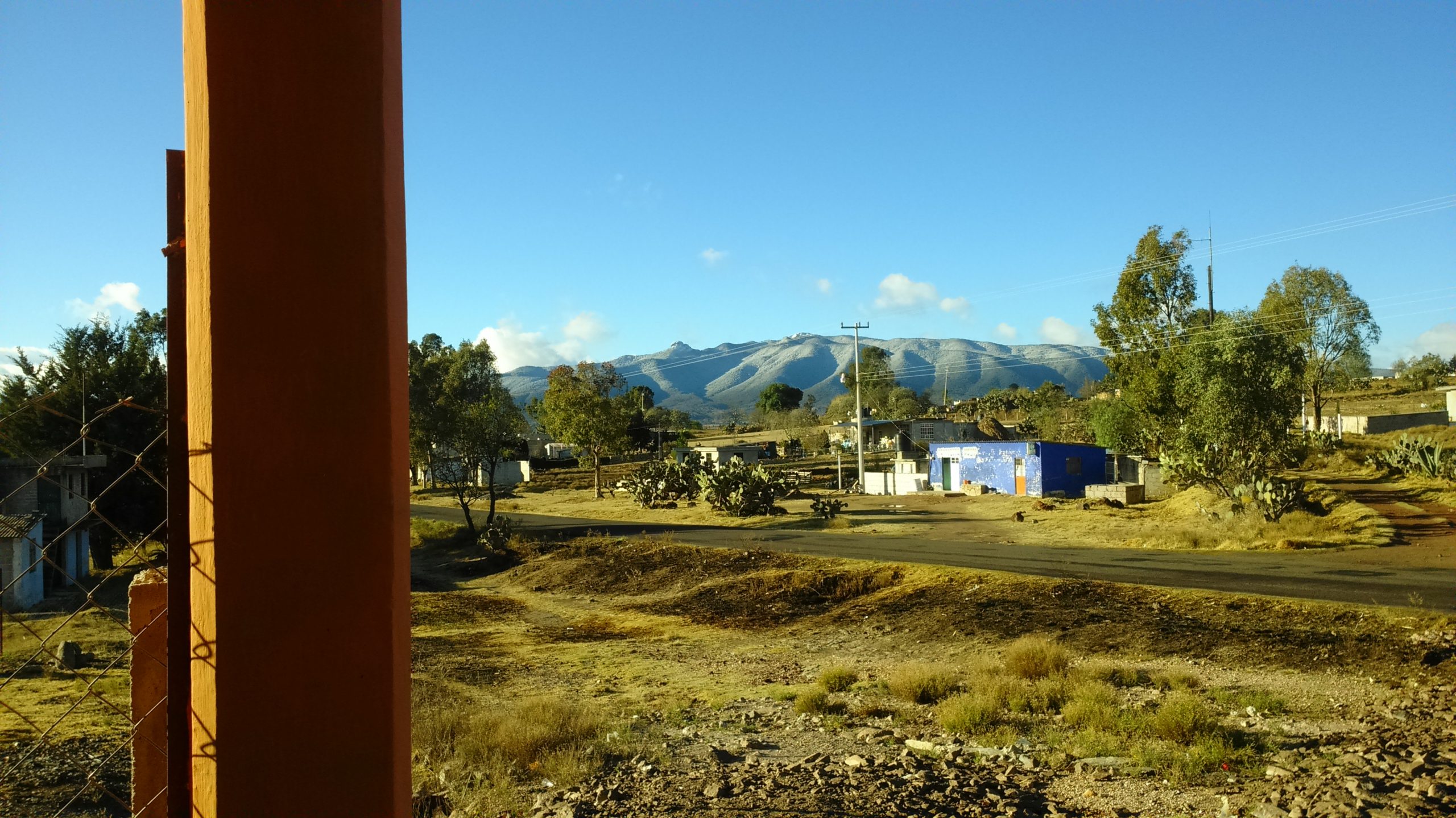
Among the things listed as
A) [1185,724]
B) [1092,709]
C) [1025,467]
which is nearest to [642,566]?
[1092,709]

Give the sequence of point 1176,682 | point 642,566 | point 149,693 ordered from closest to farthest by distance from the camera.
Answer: point 149,693 < point 1176,682 < point 642,566

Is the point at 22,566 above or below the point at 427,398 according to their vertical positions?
below

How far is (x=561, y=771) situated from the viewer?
7117 mm

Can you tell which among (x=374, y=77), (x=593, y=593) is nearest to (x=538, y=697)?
(x=374, y=77)

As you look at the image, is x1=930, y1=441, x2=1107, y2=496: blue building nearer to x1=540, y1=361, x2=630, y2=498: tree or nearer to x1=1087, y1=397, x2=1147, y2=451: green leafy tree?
x1=1087, y1=397, x2=1147, y2=451: green leafy tree

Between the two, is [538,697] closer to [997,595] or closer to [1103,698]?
[1103,698]

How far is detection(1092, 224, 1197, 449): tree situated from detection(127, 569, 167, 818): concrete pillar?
42.4 m

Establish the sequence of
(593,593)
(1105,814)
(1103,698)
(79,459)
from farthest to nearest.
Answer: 1. (593,593)
2. (79,459)
3. (1103,698)
4. (1105,814)

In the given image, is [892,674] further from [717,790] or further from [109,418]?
[109,418]

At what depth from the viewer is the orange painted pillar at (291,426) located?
168 cm

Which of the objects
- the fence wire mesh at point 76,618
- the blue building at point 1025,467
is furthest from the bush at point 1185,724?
the blue building at point 1025,467

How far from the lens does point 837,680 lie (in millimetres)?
10844

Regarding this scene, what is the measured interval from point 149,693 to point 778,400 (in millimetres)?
140039

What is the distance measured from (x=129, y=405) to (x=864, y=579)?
17.2 metres
